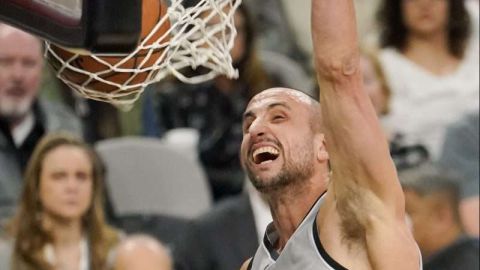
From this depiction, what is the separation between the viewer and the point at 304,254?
393cm

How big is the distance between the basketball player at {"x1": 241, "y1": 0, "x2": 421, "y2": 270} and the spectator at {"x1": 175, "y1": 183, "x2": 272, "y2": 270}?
1.73 meters

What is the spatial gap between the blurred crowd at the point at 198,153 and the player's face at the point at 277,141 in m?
1.56

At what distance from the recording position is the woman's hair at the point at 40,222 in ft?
18.7

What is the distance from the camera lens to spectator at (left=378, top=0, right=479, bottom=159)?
6828 mm

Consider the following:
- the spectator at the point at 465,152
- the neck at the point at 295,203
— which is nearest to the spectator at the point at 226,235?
the spectator at the point at 465,152

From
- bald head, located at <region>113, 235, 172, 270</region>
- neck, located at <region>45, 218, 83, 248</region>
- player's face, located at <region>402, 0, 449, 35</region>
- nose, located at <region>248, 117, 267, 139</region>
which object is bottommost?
neck, located at <region>45, 218, 83, 248</region>

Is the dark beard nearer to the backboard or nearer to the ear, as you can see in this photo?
the ear

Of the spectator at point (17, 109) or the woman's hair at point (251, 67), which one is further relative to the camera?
the woman's hair at point (251, 67)

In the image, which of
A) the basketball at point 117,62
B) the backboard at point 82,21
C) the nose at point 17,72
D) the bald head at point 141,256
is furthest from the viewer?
the nose at point 17,72

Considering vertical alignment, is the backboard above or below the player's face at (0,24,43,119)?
above

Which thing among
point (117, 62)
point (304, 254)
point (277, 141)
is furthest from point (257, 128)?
point (117, 62)

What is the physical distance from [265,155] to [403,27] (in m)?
2.86

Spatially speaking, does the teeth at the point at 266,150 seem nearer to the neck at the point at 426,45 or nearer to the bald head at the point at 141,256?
the bald head at the point at 141,256

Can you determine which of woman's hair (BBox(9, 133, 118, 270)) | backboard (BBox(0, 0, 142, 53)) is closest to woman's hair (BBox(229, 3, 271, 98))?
woman's hair (BBox(9, 133, 118, 270))
